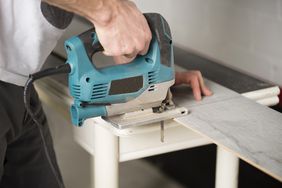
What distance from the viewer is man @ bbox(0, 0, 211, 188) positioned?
1200mm

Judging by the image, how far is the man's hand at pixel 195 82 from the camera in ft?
4.76

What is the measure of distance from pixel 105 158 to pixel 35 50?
33 cm

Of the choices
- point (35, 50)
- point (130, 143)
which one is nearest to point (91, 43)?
point (35, 50)

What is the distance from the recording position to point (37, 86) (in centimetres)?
172

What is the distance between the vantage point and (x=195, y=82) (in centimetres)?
146

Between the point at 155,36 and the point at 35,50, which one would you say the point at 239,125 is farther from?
the point at 35,50

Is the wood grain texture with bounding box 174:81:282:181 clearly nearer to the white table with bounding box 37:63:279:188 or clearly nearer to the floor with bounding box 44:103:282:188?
the white table with bounding box 37:63:279:188

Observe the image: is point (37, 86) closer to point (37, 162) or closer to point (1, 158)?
point (37, 162)

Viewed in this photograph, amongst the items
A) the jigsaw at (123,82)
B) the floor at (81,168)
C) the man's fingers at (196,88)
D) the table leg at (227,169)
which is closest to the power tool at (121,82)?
the jigsaw at (123,82)

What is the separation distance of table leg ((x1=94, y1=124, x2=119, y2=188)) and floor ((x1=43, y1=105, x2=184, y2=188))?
0.90m

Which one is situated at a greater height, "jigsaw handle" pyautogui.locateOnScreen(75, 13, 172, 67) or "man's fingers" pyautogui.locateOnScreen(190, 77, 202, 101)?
"jigsaw handle" pyautogui.locateOnScreen(75, 13, 172, 67)

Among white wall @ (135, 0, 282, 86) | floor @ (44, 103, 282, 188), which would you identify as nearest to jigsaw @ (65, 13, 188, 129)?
white wall @ (135, 0, 282, 86)

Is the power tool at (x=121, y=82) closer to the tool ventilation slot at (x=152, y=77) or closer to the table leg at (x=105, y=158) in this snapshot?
the tool ventilation slot at (x=152, y=77)

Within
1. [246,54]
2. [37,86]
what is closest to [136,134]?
[37,86]
